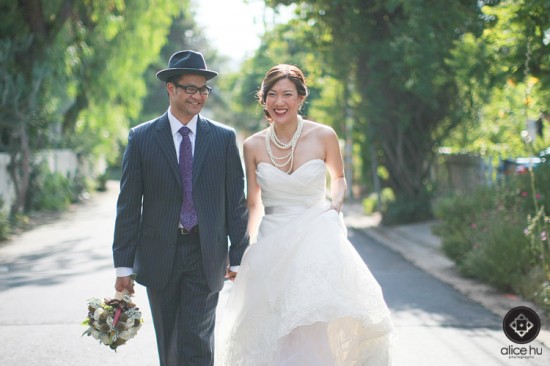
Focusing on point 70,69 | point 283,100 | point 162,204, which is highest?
point 70,69

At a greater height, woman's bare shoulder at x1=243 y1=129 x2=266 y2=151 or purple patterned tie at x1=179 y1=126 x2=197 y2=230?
woman's bare shoulder at x1=243 y1=129 x2=266 y2=151

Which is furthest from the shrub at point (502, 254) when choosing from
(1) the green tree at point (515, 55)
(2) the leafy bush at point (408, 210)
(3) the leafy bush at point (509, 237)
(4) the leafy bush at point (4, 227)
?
(4) the leafy bush at point (4, 227)

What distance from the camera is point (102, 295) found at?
863 cm

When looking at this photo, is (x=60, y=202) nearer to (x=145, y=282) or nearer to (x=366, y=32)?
(x=366, y=32)

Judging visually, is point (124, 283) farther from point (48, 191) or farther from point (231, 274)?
point (48, 191)

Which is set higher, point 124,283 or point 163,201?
point 163,201

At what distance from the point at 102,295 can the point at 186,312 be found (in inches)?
180

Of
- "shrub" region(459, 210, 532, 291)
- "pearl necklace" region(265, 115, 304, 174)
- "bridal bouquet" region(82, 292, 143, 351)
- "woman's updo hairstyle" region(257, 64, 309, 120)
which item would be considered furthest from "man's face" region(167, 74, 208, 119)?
"shrub" region(459, 210, 532, 291)

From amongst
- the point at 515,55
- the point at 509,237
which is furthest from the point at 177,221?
the point at 515,55

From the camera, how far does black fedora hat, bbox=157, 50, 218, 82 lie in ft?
14.3

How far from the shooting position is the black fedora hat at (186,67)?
4344mm

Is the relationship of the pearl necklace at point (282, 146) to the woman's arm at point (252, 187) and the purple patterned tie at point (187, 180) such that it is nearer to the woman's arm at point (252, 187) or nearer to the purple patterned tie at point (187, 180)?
the woman's arm at point (252, 187)

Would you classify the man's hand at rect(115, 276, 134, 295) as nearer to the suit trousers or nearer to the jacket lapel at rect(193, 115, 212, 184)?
the suit trousers

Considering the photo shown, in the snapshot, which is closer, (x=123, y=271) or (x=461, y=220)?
(x=123, y=271)
